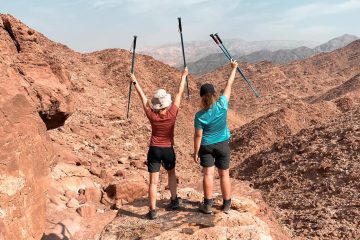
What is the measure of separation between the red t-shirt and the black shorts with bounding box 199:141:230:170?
0.48 meters

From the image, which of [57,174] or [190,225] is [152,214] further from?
[57,174]

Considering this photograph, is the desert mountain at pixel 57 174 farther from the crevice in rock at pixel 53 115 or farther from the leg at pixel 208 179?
the leg at pixel 208 179

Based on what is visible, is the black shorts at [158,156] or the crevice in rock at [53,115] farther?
the crevice in rock at [53,115]

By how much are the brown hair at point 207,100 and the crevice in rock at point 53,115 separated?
3.11 metres

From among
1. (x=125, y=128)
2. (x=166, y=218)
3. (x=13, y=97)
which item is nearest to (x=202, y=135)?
(x=166, y=218)

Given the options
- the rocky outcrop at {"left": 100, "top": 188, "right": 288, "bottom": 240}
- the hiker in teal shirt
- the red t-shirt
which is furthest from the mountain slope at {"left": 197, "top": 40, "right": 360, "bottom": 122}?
the red t-shirt

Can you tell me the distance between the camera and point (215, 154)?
5336mm

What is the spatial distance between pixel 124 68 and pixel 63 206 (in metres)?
22.7

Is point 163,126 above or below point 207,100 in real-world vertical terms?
below

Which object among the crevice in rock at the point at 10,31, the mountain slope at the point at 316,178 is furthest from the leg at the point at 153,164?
the mountain slope at the point at 316,178

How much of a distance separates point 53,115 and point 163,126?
2.76 metres

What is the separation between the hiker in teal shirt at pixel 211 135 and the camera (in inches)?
203

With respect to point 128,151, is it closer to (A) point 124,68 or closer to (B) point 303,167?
(B) point 303,167

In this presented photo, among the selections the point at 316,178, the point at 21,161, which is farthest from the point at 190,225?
the point at 316,178
